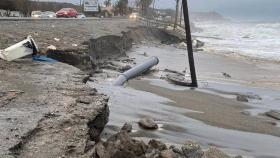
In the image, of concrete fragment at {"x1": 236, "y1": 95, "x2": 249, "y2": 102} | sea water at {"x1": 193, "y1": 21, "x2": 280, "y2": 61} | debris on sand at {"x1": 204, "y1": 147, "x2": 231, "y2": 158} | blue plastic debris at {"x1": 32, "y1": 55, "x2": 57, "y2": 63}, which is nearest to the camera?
debris on sand at {"x1": 204, "y1": 147, "x2": 231, "y2": 158}

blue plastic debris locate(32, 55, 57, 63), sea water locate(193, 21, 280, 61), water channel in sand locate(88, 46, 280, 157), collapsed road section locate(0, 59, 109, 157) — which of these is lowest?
sea water locate(193, 21, 280, 61)

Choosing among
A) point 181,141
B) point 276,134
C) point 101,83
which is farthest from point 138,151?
point 101,83

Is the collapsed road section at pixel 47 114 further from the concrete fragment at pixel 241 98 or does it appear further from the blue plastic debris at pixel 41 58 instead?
the concrete fragment at pixel 241 98

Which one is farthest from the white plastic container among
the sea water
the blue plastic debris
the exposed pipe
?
the sea water

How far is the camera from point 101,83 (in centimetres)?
1315

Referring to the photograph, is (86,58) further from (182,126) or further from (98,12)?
(98,12)

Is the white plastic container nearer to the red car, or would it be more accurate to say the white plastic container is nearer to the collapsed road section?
the collapsed road section

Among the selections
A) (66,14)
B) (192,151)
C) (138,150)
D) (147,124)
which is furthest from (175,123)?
(66,14)

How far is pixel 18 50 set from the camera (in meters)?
12.1

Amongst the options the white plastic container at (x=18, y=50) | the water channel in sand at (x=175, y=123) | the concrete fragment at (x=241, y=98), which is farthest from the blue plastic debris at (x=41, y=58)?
the concrete fragment at (x=241, y=98)

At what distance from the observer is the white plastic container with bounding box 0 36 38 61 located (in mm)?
11797

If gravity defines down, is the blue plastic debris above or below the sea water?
above

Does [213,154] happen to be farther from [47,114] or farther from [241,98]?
[241,98]

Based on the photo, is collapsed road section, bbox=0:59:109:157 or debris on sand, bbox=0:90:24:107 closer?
collapsed road section, bbox=0:59:109:157
